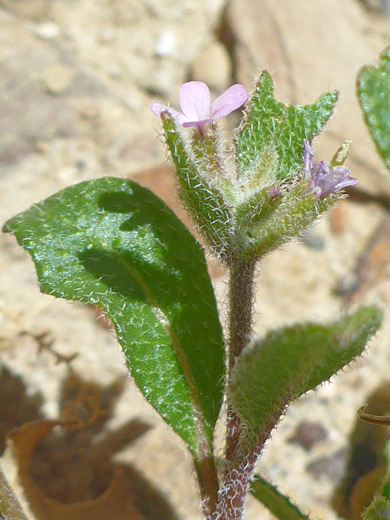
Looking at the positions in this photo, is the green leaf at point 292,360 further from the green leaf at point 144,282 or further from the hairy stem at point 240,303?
the green leaf at point 144,282

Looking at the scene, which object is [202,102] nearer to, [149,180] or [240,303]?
[240,303]

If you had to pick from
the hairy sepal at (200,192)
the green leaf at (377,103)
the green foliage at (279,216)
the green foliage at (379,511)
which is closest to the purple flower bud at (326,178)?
the green foliage at (279,216)

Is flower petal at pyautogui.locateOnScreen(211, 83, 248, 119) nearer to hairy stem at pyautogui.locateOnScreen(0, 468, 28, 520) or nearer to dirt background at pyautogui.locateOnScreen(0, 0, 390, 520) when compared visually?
dirt background at pyautogui.locateOnScreen(0, 0, 390, 520)

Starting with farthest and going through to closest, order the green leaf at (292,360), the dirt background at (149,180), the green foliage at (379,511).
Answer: the dirt background at (149,180) → the green foliage at (379,511) → the green leaf at (292,360)

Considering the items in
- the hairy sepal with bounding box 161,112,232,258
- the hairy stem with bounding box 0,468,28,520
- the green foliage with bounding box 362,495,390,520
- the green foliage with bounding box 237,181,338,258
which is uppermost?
the hairy sepal with bounding box 161,112,232,258

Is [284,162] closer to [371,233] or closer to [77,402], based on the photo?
[77,402]

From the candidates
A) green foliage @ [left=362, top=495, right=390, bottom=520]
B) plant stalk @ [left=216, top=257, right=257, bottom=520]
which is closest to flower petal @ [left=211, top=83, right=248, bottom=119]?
plant stalk @ [left=216, top=257, right=257, bottom=520]
